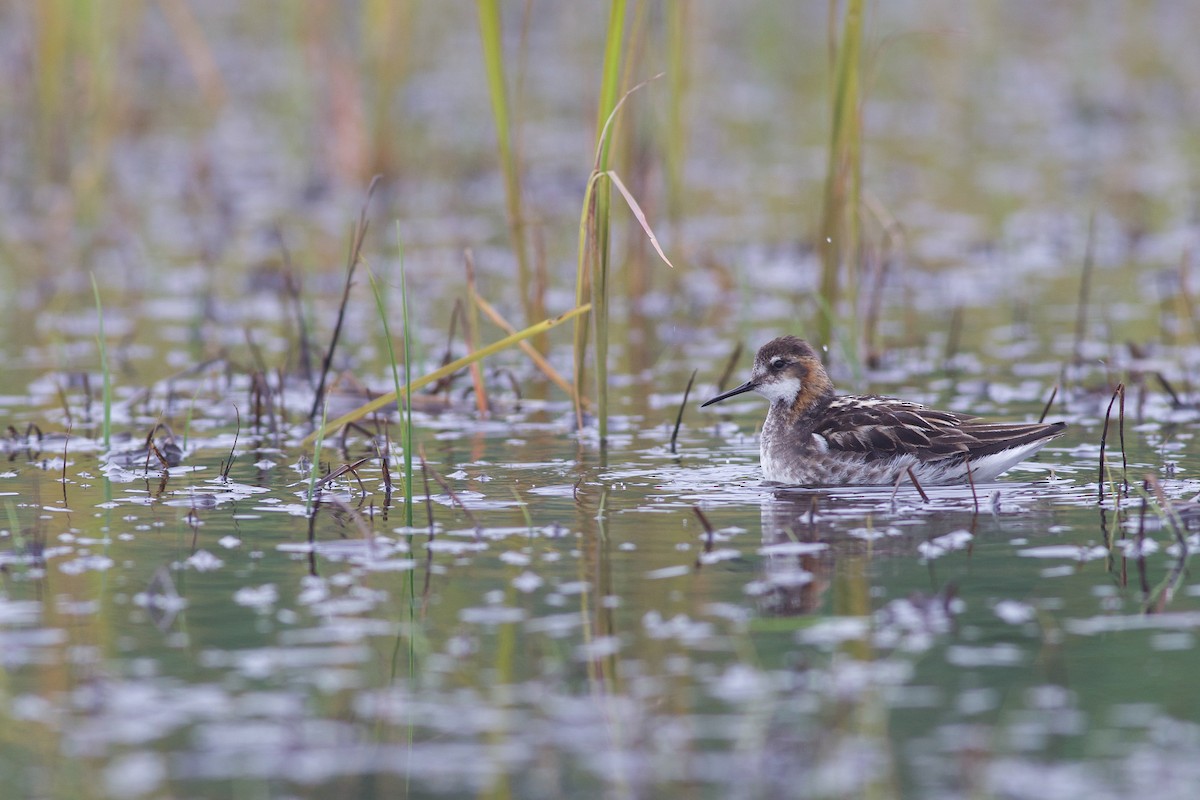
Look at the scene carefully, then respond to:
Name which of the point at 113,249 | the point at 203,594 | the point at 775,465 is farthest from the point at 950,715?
the point at 113,249


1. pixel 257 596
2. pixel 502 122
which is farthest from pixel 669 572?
pixel 502 122

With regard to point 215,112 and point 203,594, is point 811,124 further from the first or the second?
point 203,594

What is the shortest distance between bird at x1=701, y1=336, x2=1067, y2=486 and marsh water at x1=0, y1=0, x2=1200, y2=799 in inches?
9.5

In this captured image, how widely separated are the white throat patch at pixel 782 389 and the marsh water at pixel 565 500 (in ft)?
1.75

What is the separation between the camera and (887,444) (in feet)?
29.5

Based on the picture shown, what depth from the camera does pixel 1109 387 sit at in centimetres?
1081

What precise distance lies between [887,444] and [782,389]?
92 cm

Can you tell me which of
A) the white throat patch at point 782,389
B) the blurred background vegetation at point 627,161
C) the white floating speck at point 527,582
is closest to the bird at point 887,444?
the white throat patch at point 782,389

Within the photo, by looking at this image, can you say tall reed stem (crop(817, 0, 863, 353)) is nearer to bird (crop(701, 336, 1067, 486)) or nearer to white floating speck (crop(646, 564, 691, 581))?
bird (crop(701, 336, 1067, 486))

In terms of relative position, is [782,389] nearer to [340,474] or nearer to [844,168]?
[844,168]

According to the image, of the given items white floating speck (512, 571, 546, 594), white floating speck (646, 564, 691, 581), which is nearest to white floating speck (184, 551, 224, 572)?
white floating speck (512, 571, 546, 594)

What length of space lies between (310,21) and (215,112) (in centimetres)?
509

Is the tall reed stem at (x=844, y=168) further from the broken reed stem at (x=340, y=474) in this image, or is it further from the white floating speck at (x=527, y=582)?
the white floating speck at (x=527, y=582)

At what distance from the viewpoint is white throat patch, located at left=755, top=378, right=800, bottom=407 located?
9727 millimetres
